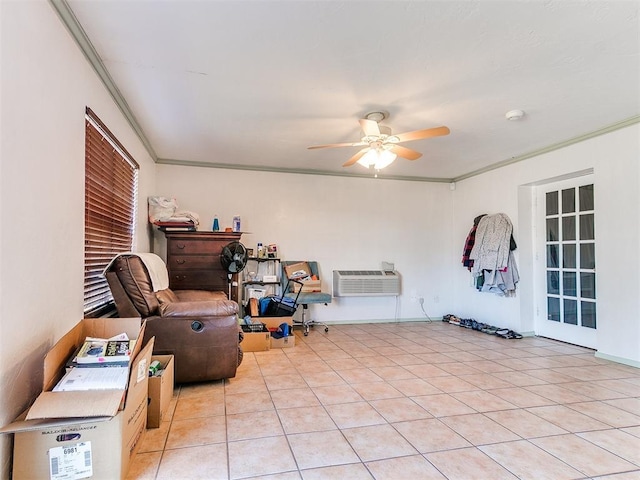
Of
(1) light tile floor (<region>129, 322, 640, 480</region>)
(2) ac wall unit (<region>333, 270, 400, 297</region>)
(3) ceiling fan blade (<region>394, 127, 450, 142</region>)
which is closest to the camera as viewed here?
(1) light tile floor (<region>129, 322, 640, 480</region>)

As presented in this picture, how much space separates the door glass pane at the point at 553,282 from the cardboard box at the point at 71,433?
472 centimetres

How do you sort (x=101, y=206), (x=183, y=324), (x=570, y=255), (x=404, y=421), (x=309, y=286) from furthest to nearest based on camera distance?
(x=309, y=286)
(x=570, y=255)
(x=101, y=206)
(x=183, y=324)
(x=404, y=421)

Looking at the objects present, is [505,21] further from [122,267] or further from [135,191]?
[135,191]

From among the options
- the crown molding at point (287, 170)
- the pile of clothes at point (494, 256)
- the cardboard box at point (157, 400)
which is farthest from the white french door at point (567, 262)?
the cardboard box at point (157, 400)

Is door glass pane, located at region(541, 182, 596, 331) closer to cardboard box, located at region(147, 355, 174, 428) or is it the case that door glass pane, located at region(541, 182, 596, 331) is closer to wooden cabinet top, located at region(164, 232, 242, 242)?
wooden cabinet top, located at region(164, 232, 242, 242)

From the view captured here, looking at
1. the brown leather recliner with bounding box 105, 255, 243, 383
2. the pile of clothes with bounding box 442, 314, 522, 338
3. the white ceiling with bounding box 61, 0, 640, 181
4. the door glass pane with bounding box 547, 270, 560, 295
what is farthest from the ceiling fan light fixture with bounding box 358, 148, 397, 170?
the pile of clothes with bounding box 442, 314, 522, 338

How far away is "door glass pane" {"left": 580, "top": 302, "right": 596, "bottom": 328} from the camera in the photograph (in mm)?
3903

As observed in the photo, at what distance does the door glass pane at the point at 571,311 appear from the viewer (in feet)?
13.6

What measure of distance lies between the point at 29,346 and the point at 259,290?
3301 mm

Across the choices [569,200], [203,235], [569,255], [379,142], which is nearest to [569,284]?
[569,255]

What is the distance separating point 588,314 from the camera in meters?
3.97

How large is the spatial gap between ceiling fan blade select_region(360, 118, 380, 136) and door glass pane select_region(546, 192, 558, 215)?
2.87 m

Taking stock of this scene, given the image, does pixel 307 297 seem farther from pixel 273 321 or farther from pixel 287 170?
pixel 287 170

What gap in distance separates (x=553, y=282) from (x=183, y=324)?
437 centimetres
